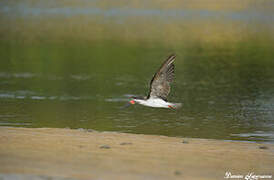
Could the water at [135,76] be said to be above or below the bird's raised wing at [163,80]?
below

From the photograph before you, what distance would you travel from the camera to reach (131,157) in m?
10.4

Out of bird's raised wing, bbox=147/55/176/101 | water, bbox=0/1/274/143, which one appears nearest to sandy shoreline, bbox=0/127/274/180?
bird's raised wing, bbox=147/55/176/101

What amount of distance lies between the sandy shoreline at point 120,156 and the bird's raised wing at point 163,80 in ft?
3.38

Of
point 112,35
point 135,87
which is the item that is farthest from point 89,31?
point 135,87

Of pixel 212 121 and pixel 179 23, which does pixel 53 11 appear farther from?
pixel 212 121

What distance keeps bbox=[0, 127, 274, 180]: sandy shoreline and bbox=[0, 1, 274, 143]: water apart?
2.16 meters

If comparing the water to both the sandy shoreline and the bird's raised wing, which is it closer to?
the sandy shoreline

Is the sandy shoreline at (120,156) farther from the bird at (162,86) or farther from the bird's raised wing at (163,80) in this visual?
the bird's raised wing at (163,80)

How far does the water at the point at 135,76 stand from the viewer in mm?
15805

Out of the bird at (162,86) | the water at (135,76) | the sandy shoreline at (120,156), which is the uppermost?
the bird at (162,86)

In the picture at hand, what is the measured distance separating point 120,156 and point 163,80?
233cm

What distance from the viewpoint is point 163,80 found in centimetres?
1209

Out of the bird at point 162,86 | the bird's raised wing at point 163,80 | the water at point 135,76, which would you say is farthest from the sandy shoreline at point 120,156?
the water at point 135,76

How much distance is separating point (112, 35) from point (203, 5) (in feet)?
102
